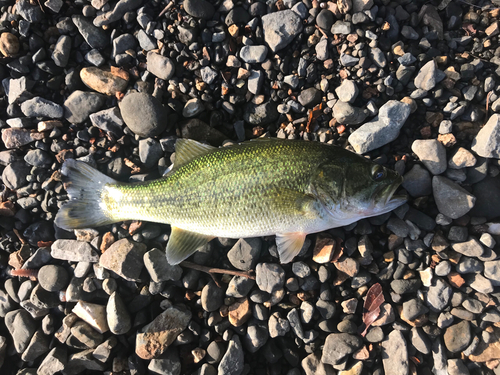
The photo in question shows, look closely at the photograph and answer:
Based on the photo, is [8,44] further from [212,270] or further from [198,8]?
[212,270]

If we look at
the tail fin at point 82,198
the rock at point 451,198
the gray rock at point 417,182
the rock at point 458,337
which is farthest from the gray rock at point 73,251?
the rock at point 458,337

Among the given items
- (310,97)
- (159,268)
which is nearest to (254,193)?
(310,97)

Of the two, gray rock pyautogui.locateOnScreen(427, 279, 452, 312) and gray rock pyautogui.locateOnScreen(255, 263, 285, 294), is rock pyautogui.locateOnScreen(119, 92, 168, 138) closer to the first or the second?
gray rock pyautogui.locateOnScreen(255, 263, 285, 294)

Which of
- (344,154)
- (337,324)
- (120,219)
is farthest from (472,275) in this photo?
(120,219)

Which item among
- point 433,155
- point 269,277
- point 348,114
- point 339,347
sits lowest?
point 339,347

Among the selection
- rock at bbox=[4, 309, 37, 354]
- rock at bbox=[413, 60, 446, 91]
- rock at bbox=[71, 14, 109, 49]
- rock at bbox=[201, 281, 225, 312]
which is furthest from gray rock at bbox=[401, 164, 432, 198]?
rock at bbox=[4, 309, 37, 354]

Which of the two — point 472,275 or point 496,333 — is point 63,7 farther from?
point 496,333

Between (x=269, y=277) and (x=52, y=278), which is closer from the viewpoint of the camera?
(x=269, y=277)

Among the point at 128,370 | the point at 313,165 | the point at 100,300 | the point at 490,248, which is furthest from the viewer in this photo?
the point at 100,300
